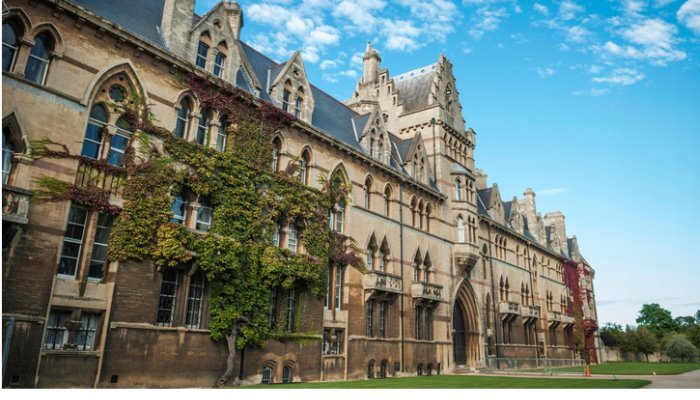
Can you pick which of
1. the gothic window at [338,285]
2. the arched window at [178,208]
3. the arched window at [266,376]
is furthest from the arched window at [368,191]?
the arched window at [178,208]

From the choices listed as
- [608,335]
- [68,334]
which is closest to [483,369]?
[68,334]

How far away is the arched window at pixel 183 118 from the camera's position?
740 inches

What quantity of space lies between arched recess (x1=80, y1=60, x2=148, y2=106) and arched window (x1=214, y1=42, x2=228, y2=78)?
402 cm

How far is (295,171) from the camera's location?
23.0 metres

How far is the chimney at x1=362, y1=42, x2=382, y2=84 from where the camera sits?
40969mm


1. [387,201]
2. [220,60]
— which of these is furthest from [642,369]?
[220,60]

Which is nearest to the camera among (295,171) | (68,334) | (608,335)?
(68,334)

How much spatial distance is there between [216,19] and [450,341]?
2398 cm

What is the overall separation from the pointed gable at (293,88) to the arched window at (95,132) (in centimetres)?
846

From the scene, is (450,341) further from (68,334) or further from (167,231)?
(68,334)

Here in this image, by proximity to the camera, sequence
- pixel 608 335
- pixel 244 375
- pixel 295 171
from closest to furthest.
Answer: pixel 244 375 < pixel 295 171 < pixel 608 335

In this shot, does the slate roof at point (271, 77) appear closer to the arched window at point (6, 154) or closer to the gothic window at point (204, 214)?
the arched window at point (6, 154)

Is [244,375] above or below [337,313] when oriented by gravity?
below
